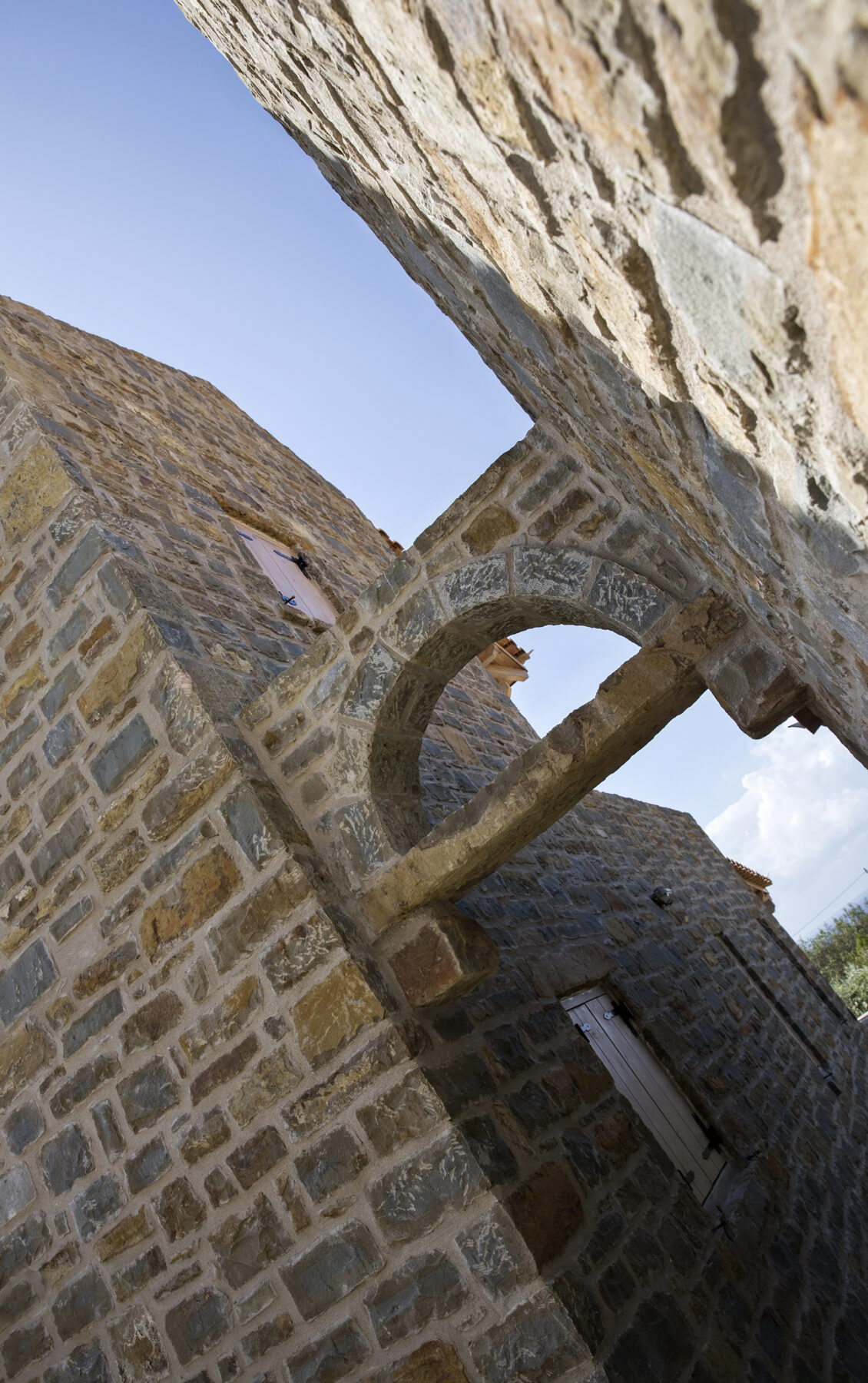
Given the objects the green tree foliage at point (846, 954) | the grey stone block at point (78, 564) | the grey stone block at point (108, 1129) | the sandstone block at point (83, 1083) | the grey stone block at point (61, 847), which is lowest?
the green tree foliage at point (846, 954)

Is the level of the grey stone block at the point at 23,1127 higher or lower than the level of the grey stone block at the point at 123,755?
lower

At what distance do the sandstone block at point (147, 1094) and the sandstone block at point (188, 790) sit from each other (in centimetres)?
75

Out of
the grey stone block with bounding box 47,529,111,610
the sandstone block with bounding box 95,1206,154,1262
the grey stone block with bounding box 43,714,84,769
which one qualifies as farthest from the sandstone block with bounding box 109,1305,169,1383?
the grey stone block with bounding box 47,529,111,610

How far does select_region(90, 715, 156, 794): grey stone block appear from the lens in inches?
119

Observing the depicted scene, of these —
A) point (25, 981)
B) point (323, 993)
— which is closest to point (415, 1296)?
point (323, 993)

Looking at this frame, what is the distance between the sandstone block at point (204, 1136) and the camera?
2.57 meters

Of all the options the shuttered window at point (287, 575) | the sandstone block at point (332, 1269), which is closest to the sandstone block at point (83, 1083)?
the sandstone block at point (332, 1269)

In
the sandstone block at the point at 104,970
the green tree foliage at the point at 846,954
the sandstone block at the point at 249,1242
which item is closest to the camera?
the sandstone block at the point at 249,1242

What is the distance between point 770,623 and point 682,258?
4.78 ft

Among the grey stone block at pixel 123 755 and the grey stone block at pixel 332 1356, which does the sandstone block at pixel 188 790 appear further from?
the grey stone block at pixel 332 1356

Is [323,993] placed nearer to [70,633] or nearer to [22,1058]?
[22,1058]

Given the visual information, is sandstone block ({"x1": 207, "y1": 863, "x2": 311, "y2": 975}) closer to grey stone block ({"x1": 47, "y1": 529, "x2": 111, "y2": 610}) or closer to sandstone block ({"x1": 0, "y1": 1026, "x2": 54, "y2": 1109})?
sandstone block ({"x1": 0, "y1": 1026, "x2": 54, "y2": 1109})

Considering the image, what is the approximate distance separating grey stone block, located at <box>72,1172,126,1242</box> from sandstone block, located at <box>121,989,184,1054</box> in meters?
0.40

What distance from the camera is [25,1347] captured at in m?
2.70
